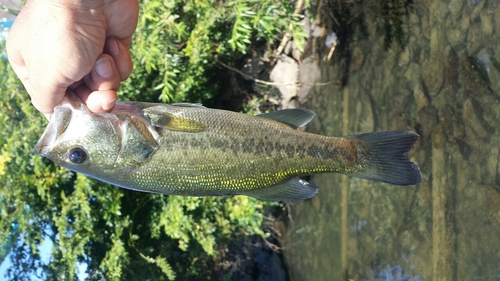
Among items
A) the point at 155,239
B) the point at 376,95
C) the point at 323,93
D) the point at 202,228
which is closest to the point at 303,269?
the point at 202,228

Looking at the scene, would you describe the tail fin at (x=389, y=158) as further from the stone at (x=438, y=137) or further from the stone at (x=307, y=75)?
the stone at (x=307, y=75)

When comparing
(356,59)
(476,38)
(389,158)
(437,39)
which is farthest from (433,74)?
(389,158)

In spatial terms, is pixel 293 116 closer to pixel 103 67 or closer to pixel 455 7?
pixel 103 67

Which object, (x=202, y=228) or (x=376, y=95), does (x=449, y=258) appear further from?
(x=202, y=228)

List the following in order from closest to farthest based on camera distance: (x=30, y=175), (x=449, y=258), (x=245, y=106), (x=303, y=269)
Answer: (x=449, y=258) → (x=30, y=175) → (x=245, y=106) → (x=303, y=269)

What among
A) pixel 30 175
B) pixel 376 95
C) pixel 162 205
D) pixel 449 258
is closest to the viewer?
pixel 449 258

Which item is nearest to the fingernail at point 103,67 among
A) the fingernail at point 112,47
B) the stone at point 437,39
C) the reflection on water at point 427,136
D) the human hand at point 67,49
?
the human hand at point 67,49
